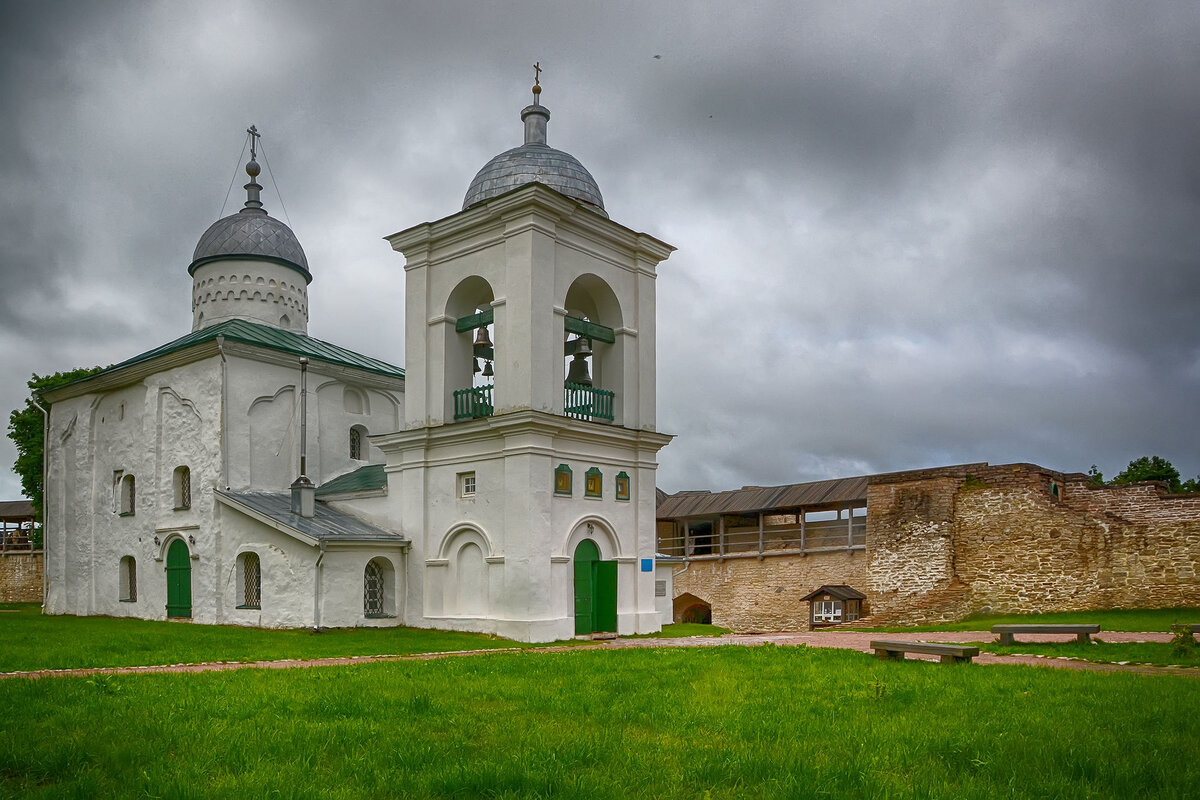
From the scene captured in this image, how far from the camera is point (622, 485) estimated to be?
58.5ft

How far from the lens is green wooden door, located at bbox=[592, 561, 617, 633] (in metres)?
17.2

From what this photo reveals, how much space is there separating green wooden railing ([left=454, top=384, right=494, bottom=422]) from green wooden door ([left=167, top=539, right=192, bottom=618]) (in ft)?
23.3

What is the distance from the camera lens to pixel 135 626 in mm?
18078

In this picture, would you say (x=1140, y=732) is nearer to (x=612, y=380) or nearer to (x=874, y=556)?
(x=612, y=380)

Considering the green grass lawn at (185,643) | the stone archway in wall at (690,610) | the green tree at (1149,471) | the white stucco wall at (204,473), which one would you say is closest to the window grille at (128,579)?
the white stucco wall at (204,473)

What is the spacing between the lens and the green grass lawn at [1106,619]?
658 inches

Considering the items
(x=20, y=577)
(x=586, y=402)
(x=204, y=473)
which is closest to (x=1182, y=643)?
(x=586, y=402)

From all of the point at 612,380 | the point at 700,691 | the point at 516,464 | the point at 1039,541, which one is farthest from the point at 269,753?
the point at 1039,541

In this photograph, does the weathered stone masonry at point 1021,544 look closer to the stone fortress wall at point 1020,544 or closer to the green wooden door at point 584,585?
the stone fortress wall at point 1020,544

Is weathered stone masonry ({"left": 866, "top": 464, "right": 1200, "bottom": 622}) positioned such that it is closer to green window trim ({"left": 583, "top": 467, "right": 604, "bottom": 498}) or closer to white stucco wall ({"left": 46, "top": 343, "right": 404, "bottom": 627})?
green window trim ({"left": 583, "top": 467, "right": 604, "bottom": 498})

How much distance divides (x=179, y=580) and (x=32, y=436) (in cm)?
1655

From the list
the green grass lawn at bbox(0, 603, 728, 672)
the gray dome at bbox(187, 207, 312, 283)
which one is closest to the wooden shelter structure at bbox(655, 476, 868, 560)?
the green grass lawn at bbox(0, 603, 728, 672)

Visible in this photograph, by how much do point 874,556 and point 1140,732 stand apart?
19.8 meters

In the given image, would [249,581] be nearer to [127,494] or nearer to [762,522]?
[127,494]
